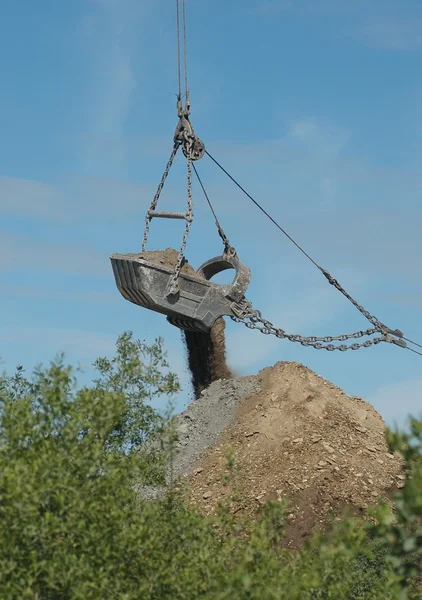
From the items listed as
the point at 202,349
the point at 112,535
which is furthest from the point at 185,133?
the point at 112,535

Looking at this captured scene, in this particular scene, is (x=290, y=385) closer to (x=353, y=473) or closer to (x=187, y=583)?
(x=353, y=473)

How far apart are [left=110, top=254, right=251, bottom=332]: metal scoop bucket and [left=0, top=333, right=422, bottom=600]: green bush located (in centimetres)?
972

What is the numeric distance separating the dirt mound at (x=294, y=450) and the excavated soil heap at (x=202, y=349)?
12.3 inches

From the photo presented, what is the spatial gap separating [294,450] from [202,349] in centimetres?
316

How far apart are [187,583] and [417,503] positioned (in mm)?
2816

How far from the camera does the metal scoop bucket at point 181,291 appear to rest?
2206 centimetres

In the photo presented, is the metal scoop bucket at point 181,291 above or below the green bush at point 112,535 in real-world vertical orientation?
above

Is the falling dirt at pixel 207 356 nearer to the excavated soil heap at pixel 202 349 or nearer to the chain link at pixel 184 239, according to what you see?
the excavated soil heap at pixel 202 349

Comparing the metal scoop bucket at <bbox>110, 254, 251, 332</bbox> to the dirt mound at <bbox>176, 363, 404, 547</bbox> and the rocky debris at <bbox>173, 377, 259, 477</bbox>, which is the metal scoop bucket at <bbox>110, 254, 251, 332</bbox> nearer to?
the rocky debris at <bbox>173, 377, 259, 477</bbox>

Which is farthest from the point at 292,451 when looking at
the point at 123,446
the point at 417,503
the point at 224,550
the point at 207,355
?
the point at 417,503

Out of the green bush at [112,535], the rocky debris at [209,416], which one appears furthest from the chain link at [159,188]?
the green bush at [112,535]

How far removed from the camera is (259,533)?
11297 mm

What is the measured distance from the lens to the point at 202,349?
24562 mm

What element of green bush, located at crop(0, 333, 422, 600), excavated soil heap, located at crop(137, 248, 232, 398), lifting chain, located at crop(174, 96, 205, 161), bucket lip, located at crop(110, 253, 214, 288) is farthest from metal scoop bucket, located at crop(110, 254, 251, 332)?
green bush, located at crop(0, 333, 422, 600)
